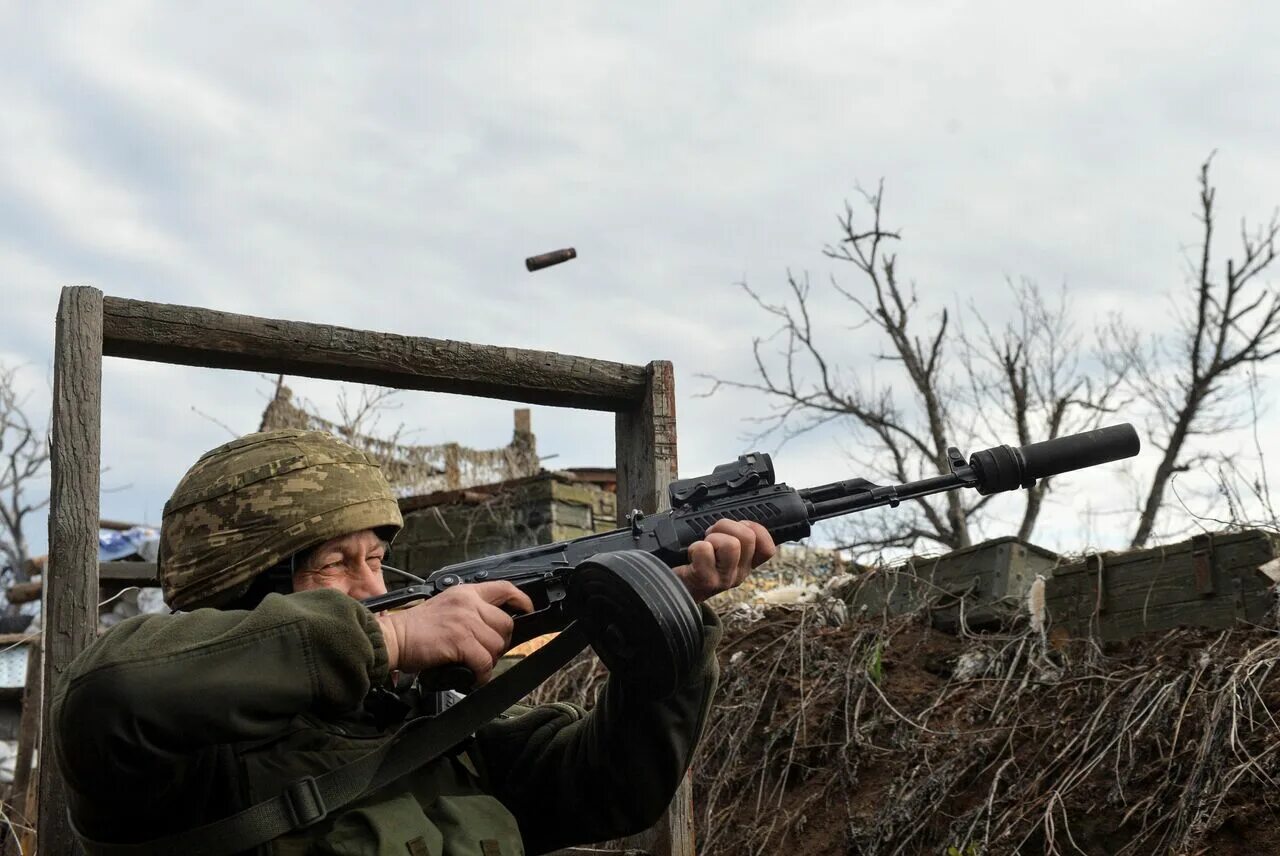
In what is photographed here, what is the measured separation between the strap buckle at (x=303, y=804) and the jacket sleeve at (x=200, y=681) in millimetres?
225

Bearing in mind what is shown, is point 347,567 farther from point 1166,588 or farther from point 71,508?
point 1166,588

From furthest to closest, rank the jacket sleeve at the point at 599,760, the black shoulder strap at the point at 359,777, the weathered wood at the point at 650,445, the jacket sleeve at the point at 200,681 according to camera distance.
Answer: the weathered wood at the point at 650,445
the jacket sleeve at the point at 599,760
the black shoulder strap at the point at 359,777
the jacket sleeve at the point at 200,681

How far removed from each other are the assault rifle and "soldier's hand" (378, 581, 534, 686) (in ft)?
0.17

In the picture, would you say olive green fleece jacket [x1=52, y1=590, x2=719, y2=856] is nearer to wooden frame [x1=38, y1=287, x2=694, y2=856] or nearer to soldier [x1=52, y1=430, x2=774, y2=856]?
soldier [x1=52, y1=430, x2=774, y2=856]

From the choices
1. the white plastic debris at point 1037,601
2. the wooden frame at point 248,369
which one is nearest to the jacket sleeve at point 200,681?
the wooden frame at point 248,369

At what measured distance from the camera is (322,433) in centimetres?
267

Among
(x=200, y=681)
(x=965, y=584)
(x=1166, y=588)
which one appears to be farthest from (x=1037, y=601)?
(x=200, y=681)

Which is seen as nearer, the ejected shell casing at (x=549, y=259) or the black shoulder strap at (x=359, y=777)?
the black shoulder strap at (x=359, y=777)

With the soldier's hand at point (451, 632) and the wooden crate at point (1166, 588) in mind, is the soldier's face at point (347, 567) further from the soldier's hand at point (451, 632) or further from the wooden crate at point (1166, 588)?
the wooden crate at point (1166, 588)

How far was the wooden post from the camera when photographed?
3.39 m

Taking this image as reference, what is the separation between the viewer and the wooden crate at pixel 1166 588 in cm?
546

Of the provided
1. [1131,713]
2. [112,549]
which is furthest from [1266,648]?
[112,549]

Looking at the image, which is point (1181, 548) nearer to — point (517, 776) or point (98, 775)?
point (517, 776)

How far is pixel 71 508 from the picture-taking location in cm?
277
